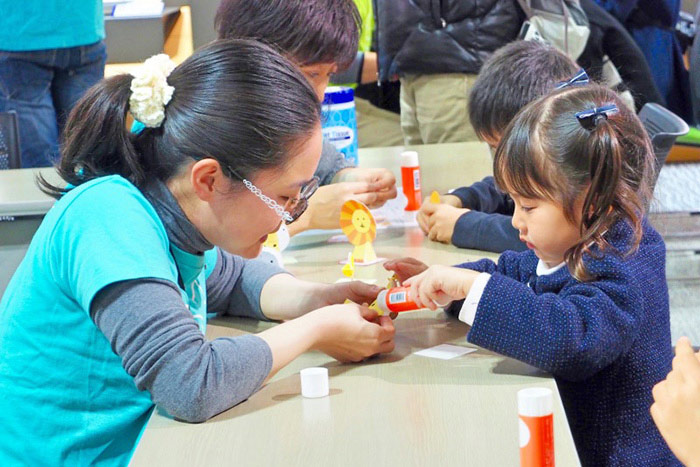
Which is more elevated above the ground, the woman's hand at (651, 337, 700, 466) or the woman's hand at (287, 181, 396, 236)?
the woman's hand at (651, 337, 700, 466)

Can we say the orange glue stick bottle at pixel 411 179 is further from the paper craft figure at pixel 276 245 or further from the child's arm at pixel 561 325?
the child's arm at pixel 561 325

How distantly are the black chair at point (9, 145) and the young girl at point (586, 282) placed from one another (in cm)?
181

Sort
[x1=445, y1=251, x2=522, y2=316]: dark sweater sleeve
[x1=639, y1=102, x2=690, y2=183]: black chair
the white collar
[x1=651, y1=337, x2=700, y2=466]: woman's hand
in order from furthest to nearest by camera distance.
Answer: [x1=639, y1=102, x2=690, y2=183]: black chair → [x1=445, y1=251, x2=522, y2=316]: dark sweater sleeve → the white collar → [x1=651, y1=337, x2=700, y2=466]: woman's hand

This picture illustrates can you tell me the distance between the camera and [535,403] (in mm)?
869

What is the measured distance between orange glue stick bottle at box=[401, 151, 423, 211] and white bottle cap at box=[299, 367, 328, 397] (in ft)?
3.48

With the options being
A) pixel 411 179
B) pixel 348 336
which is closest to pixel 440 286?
pixel 348 336

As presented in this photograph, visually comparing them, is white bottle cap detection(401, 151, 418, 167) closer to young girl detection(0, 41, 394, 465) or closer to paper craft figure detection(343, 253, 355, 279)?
paper craft figure detection(343, 253, 355, 279)

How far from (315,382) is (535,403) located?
397 mm

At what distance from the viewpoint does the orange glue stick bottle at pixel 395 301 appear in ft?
4.74

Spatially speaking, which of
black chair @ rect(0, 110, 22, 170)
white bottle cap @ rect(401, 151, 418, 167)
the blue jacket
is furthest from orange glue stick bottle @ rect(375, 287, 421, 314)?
black chair @ rect(0, 110, 22, 170)

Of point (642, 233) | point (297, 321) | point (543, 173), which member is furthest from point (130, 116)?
point (642, 233)

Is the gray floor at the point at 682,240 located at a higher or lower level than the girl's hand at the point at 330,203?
lower

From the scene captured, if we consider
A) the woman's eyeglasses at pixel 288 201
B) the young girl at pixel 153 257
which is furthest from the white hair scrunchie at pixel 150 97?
the woman's eyeglasses at pixel 288 201

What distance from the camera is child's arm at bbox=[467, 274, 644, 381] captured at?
1214mm
